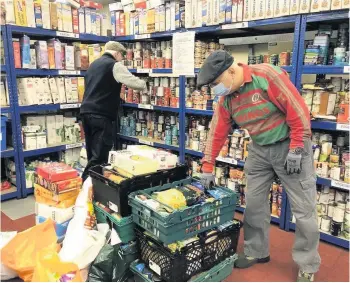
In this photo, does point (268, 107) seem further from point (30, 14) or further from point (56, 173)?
point (30, 14)

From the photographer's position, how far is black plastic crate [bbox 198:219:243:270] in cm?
227

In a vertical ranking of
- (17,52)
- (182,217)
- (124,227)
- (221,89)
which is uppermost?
(17,52)

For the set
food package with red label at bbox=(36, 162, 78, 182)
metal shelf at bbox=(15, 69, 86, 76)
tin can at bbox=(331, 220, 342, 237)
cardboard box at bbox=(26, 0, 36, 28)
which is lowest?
tin can at bbox=(331, 220, 342, 237)

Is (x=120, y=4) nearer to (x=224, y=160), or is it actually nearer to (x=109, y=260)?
(x=224, y=160)

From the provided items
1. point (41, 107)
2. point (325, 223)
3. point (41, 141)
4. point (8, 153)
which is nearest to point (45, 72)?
point (41, 107)

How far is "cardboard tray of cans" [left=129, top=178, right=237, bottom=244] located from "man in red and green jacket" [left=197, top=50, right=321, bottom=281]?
0.25 meters

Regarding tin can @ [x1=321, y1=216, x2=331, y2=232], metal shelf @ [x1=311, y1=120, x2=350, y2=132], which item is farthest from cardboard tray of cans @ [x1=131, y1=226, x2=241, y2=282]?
metal shelf @ [x1=311, y1=120, x2=350, y2=132]

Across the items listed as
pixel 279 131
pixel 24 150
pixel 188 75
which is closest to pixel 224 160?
pixel 188 75

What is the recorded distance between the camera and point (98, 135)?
145 inches

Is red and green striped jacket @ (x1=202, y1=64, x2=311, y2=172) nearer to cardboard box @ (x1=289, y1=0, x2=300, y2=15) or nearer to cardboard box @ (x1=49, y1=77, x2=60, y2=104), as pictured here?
cardboard box @ (x1=289, y1=0, x2=300, y2=15)

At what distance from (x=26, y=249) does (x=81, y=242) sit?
1.31ft

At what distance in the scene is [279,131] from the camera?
2193mm

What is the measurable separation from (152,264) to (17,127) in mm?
2639

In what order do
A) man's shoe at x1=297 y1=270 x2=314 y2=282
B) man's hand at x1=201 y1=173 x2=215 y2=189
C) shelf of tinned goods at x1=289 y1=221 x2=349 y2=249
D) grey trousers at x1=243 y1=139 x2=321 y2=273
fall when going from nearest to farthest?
grey trousers at x1=243 y1=139 x2=321 y2=273
man's shoe at x1=297 y1=270 x2=314 y2=282
man's hand at x1=201 y1=173 x2=215 y2=189
shelf of tinned goods at x1=289 y1=221 x2=349 y2=249
